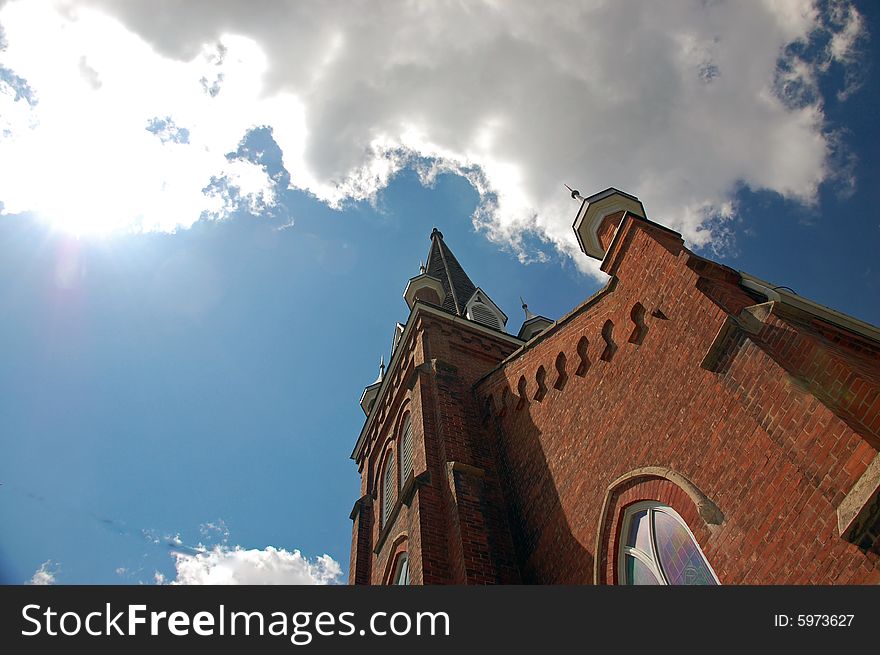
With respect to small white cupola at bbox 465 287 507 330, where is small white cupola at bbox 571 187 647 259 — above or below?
below

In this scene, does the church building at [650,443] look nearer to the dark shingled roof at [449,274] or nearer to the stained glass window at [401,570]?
the stained glass window at [401,570]

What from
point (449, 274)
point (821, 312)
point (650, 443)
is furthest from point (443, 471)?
point (449, 274)

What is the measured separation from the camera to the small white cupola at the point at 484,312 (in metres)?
21.1

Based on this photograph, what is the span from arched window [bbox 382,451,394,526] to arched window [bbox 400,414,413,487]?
30.7 inches

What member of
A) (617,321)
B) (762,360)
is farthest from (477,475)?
(762,360)

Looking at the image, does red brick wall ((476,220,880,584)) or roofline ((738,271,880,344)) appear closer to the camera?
red brick wall ((476,220,880,584))

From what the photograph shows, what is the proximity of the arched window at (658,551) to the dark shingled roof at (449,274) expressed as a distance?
14.0 m

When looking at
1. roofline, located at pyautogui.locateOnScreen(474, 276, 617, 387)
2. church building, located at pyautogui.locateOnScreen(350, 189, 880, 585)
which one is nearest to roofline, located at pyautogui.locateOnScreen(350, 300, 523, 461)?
church building, located at pyautogui.locateOnScreen(350, 189, 880, 585)

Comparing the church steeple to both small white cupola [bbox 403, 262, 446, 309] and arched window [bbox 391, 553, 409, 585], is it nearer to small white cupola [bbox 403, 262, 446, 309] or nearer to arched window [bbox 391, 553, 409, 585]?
small white cupola [bbox 403, 262, 446, 309]

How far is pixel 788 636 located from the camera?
15.1 feet

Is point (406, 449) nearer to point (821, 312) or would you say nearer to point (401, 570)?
point (401, 570)

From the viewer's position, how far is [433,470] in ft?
37.9

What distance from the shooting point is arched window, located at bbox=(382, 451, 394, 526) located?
48.8 feet

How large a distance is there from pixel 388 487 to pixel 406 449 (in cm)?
162
